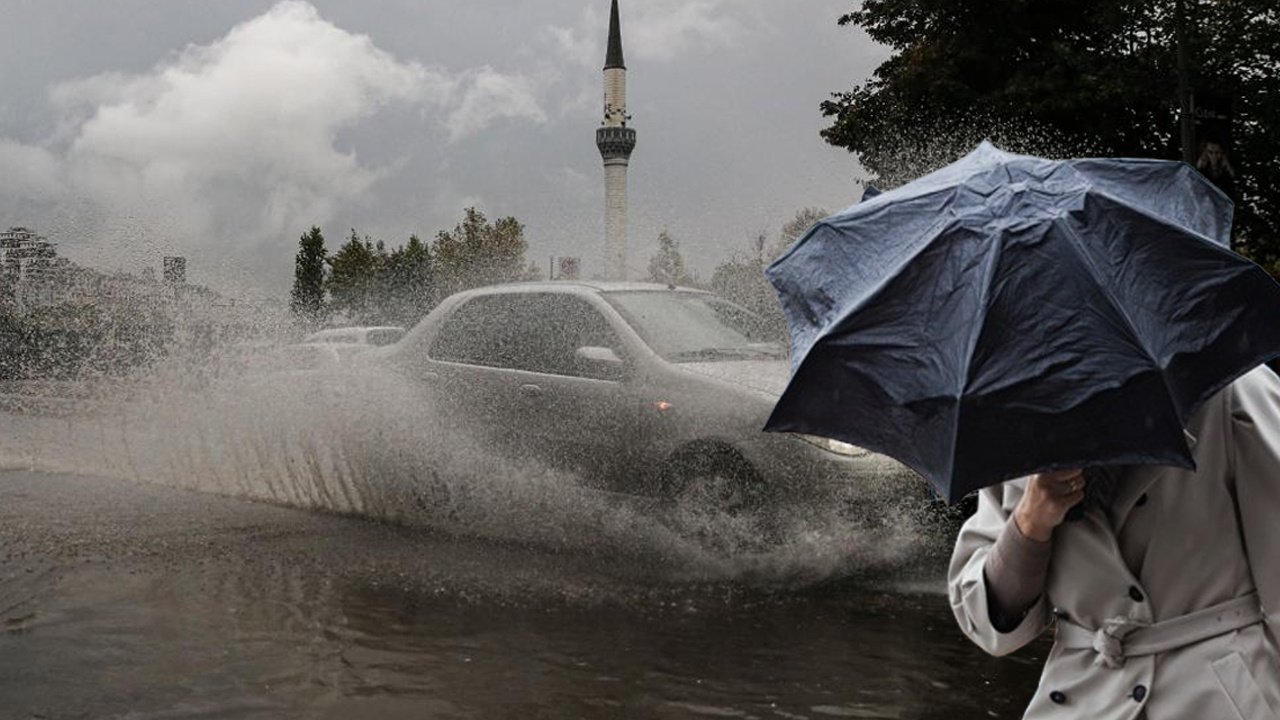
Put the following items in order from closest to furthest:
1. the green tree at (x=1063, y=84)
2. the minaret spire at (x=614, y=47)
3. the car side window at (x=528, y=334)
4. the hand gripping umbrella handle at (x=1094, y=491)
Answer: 1. the hand gripping umbrella handle at (x=1094, y=491)
2. the car side window at (x=528, y=334)
3. the green tree at (x=1063, y=84)
4. the minaret spire at (x=614, y=47)

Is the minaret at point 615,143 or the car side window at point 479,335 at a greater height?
the minaret at point 615,143

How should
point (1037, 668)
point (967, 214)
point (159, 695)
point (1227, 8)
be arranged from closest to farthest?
point (967, 214), point (159, 695), point (1037, 668), point (1227, 8)

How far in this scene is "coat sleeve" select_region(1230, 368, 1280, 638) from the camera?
1.93 metres

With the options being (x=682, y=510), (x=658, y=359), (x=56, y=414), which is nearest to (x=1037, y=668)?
(x=682, y=510)

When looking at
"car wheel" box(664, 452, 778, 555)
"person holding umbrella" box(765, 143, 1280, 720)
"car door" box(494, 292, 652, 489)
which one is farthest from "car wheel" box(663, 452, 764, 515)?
"person holding umbrella" box(765, 143, 1280, 720)

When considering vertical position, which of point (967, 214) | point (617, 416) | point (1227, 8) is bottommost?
point (617, 416)

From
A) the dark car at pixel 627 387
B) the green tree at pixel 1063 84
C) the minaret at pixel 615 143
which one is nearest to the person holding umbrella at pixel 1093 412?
the dark car at pixel 627 387

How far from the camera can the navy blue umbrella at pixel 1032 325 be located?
6.29 feet

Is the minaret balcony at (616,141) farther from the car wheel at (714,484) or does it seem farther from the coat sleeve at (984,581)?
the coat sleeve at (984,581)

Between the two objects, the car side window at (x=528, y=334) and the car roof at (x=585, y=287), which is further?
the car roof at (x=585, y=287)

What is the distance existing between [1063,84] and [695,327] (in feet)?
56.3

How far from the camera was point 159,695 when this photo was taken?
16.6 feet

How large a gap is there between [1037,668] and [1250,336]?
4.06 meters

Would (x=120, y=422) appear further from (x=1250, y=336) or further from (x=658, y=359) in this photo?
(x=1250, y=336)
